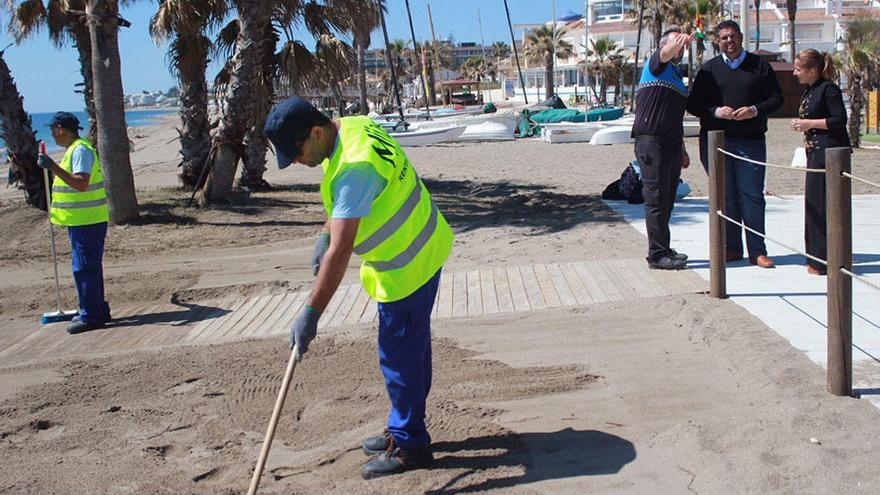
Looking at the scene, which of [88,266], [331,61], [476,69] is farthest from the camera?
[476,69]

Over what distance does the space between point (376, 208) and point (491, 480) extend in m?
1.32

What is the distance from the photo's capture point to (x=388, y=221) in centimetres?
384

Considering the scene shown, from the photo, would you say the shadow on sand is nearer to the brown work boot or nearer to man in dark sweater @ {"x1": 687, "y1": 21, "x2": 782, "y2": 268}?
man in dark sweater @ {"x1": 687, "y1": 21, "x2": 782, "y2": 268}

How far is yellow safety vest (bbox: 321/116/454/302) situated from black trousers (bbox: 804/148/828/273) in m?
3.88

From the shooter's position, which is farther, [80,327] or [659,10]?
[659,10]

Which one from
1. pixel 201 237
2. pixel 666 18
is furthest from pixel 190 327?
pixel 666 18

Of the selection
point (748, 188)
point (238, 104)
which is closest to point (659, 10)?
point (238, 104)

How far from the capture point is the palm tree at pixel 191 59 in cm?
1581

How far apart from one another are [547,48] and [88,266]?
65.7m

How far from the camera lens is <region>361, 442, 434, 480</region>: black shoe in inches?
160

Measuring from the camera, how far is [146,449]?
468 cm

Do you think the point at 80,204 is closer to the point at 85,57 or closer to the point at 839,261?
the point at 839,261

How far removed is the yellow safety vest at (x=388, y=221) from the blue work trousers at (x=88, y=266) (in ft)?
14.4

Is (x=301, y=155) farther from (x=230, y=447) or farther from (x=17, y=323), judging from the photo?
(x=17, y=323)
